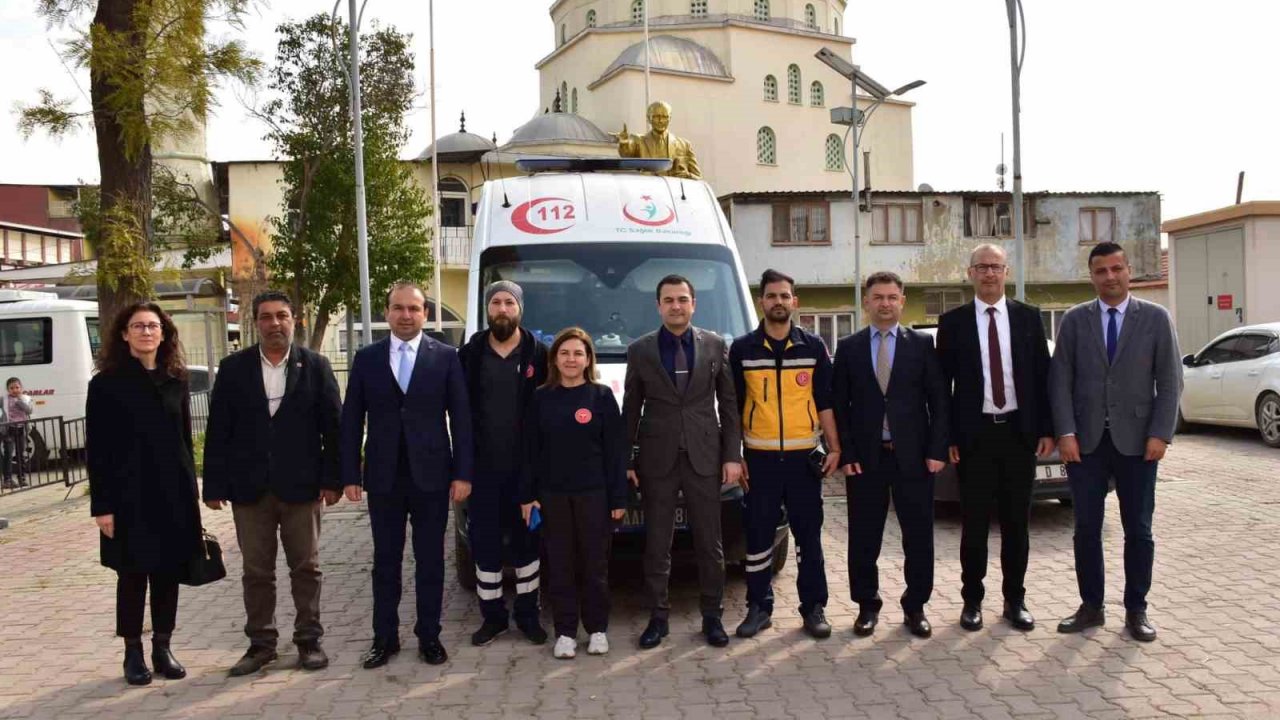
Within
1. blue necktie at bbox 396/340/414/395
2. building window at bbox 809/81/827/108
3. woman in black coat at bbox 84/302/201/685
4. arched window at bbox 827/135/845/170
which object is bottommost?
woman in black coat at bbox 84/302/201/685

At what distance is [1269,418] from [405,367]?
1291 centimetres

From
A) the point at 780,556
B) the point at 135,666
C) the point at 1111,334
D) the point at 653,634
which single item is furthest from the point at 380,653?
the point at 1111,334

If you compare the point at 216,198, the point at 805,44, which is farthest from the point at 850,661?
the point at 805,44

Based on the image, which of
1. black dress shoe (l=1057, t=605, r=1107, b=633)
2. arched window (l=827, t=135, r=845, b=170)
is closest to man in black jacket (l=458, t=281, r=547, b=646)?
black dress shoe (l=1057, t=605, r=1107, b=633)

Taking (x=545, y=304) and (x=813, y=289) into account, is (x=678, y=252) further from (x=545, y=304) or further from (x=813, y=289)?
(x=813, y=289)

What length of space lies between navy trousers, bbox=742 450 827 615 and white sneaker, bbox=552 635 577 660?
3.57ft

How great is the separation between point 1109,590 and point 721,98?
1668 inches

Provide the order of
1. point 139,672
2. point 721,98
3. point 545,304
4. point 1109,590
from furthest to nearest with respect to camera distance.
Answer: point 721,98 → point 545,304 → point 1109,590 → point 139,672

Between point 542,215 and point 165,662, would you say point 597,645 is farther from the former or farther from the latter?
point 542,215

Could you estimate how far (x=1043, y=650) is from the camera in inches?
231

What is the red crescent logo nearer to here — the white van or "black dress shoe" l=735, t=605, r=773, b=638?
"black dress shoe" l=735, t=605, r=773, b=638

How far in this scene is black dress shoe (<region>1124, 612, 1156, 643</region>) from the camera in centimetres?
597

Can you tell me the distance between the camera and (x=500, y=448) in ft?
19.9

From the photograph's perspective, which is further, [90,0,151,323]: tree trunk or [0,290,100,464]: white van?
[0,290,100,464]: white van
